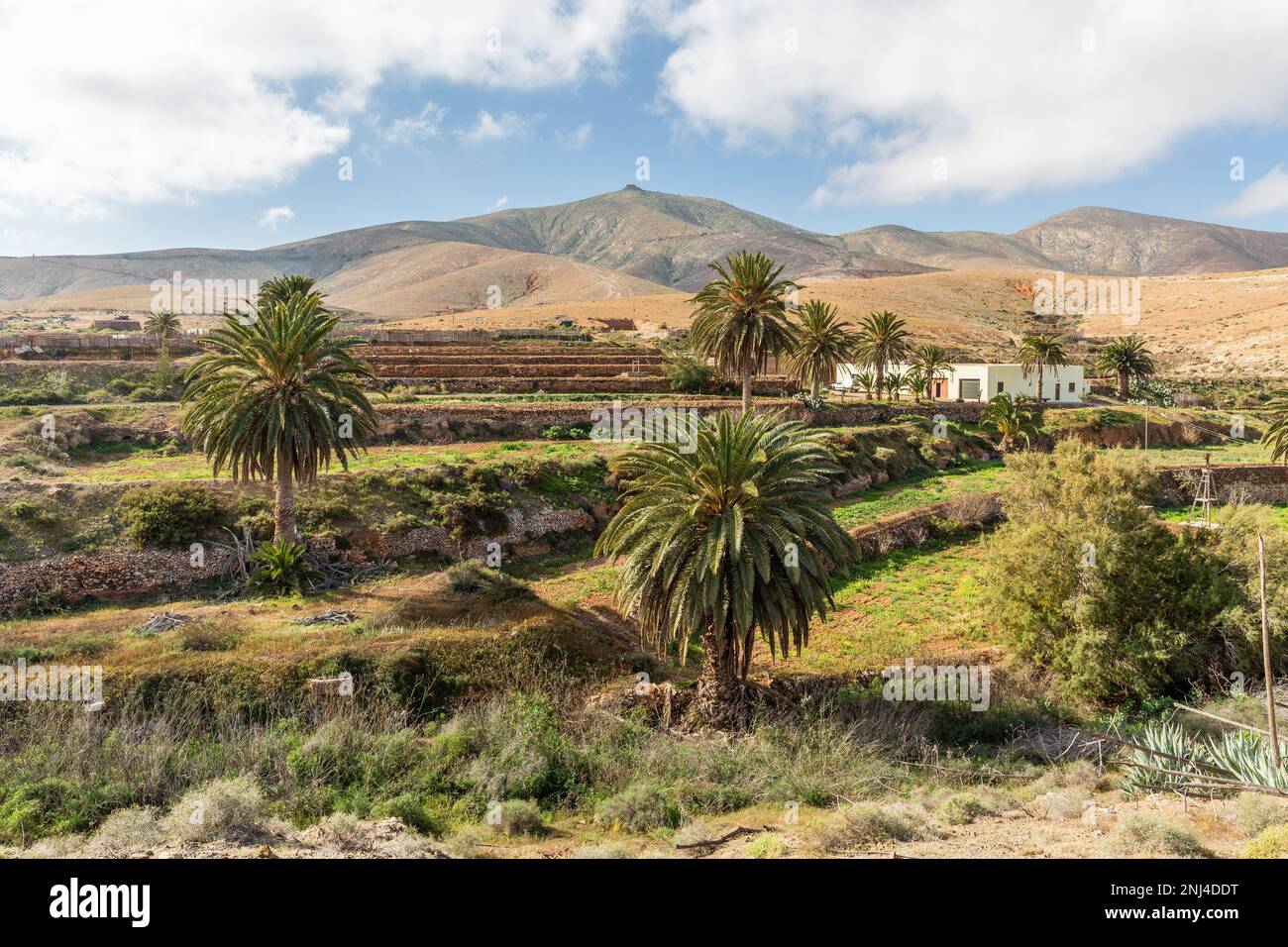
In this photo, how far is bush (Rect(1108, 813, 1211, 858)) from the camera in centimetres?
703

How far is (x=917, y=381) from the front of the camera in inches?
1984

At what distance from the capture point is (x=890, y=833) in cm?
852

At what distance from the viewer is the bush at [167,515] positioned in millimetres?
20594

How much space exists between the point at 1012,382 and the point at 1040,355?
14.5ft

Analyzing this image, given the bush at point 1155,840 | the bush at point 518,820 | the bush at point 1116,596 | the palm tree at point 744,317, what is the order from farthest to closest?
the palm tree at point 744,317 → the bush at point 1116,596 → the bush at point 518,820 → the bush at point 1155,840

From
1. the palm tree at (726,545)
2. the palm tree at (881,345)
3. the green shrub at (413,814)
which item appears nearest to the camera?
the green shrub at (413,814)

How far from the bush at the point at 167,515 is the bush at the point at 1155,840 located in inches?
928

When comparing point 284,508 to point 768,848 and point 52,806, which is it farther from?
point 768,848

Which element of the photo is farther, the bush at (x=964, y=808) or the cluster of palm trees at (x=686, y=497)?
the cluster of palm trees at (x=686, y=497)

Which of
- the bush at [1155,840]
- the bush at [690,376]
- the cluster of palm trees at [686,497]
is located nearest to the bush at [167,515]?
the cluster of palm trees at [686,497]

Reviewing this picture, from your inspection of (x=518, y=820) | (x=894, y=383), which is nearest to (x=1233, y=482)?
(x=894, y=383)

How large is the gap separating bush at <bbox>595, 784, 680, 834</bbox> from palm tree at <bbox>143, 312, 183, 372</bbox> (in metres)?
42.8

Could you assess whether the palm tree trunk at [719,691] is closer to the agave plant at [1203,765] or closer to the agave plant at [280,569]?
the agave plant at [1203,765]
